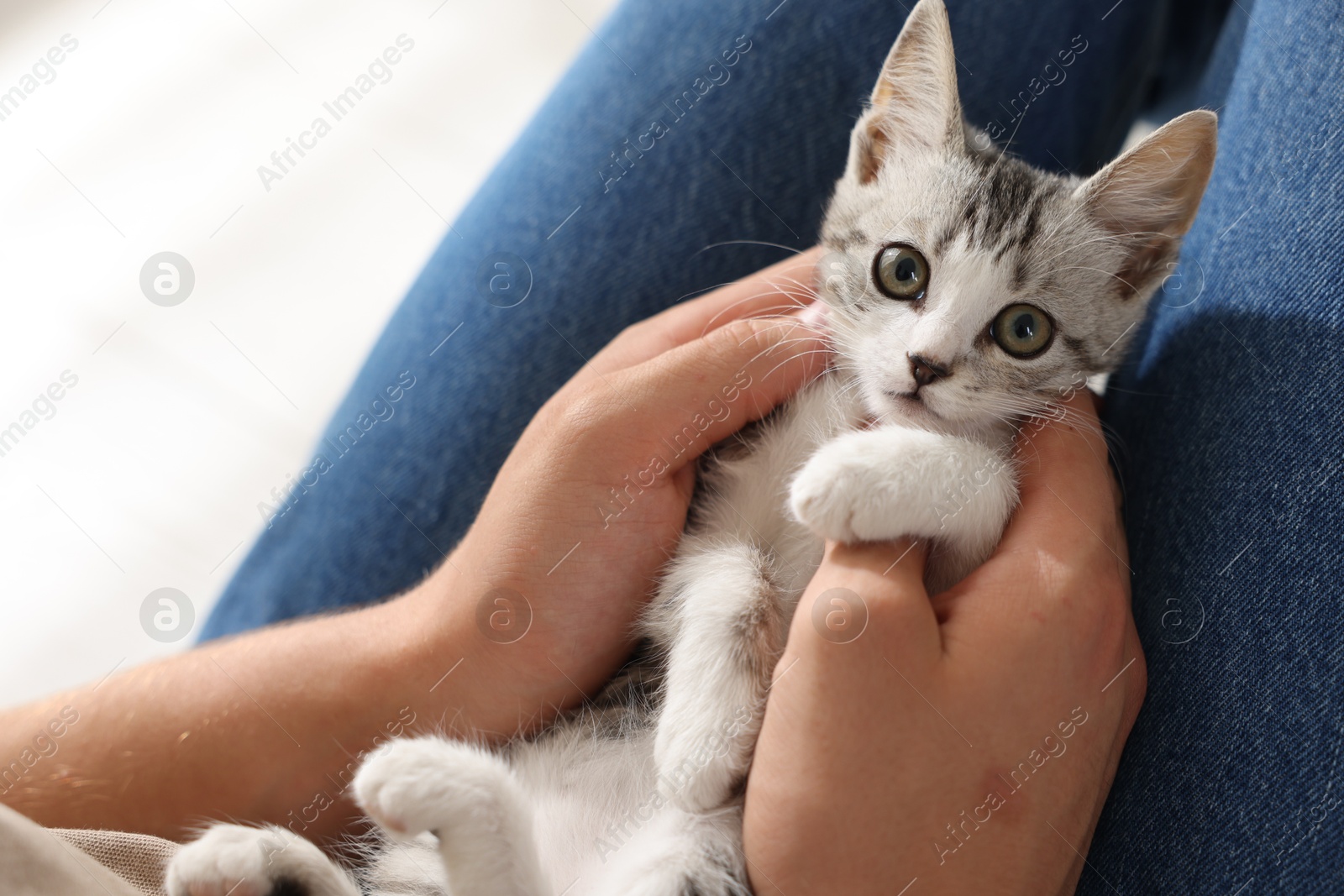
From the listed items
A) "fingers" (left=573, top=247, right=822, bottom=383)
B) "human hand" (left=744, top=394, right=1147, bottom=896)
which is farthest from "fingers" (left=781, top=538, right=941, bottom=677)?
"fingers" (left=573, top=247, right=822, bottom=383)

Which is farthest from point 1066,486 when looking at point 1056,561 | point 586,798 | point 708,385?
point 586,798

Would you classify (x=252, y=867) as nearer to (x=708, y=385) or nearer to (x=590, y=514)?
(x=590, y=514)

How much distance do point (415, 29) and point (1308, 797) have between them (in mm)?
3058

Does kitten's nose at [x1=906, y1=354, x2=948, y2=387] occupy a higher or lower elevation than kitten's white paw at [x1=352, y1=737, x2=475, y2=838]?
lower

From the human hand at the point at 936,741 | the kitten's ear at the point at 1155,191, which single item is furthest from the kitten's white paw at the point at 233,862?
the kitten's ear at the point at 1155,191

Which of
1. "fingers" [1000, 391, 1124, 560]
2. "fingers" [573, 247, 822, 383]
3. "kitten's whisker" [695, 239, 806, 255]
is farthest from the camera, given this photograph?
"kitten's whisker" [695, 239, 806, 255]

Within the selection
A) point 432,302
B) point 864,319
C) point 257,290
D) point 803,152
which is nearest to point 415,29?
point 257,290

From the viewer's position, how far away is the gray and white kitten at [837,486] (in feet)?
3.16

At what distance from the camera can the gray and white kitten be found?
3.16 feet

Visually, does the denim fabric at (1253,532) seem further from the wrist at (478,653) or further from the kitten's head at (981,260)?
the wrist at (478,653)

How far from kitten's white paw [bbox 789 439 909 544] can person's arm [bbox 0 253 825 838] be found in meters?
0.26

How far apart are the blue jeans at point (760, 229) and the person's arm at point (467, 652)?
322mm

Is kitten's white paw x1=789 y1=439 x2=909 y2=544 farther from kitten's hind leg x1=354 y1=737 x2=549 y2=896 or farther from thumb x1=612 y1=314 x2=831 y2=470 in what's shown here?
kitten's hind leg x1=354 y1=737 x2=549 y2=896

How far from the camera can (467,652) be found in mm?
1198
